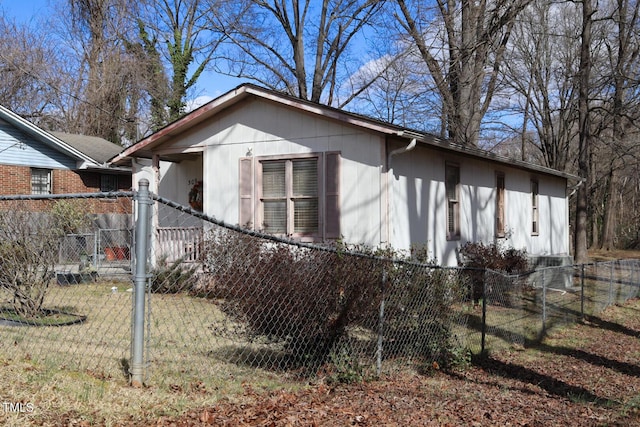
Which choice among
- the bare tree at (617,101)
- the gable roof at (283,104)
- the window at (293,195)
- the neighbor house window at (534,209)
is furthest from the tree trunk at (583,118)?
the window at (293,195)

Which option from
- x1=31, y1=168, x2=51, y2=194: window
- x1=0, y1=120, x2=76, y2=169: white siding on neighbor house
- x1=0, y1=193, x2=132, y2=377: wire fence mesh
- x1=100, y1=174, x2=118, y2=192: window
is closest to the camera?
x1=0, y1=193, x2=132, y2=377: wire fence mesh

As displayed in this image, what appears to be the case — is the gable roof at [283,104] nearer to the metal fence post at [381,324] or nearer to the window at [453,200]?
the window at [453,200]

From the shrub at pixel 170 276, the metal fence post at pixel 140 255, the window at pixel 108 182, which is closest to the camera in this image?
the metal fence post at pixel 140 255

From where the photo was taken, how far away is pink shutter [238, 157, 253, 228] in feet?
39.8

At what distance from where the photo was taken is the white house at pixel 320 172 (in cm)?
1107

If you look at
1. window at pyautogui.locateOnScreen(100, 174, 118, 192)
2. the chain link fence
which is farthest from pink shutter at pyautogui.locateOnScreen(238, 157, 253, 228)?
window at pyautogui.locateOnScreen(100, 174, 118, 192)

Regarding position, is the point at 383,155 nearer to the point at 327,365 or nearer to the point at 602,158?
the point at 327,365

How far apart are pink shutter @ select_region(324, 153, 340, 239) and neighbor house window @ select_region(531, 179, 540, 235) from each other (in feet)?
30.5

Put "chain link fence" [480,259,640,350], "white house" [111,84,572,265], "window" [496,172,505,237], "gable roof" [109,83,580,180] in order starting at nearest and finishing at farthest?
"chain link fence" [480,259,640,350], "gable roof" [109,83,580,180], "white house" [111,84,572,265], "window" [496,172,505,237]

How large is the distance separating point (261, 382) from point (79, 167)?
1867cm

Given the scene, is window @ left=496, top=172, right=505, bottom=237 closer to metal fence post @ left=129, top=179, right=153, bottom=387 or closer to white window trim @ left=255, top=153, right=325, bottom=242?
white window trim @ left=255, top=153, right=325, bottom=242

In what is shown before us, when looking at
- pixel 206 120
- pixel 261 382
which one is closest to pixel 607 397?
pixel 261 382

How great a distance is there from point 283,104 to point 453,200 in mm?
4498

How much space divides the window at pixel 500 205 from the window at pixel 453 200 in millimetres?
2547
